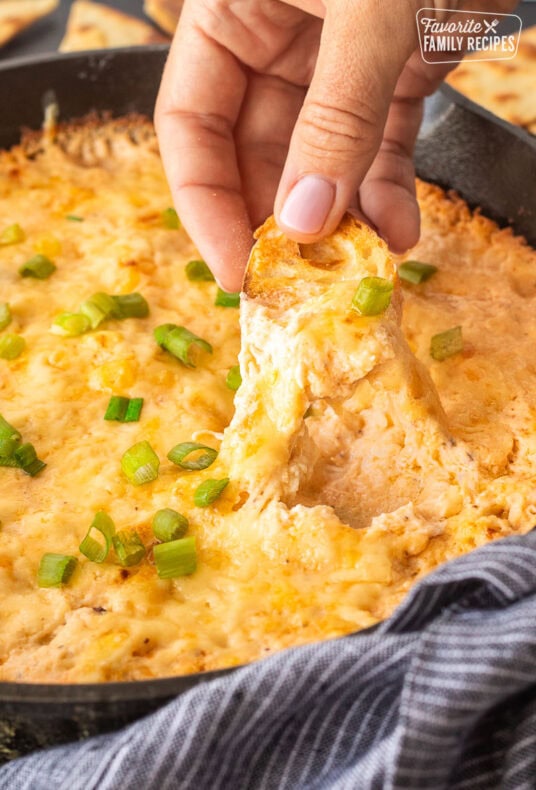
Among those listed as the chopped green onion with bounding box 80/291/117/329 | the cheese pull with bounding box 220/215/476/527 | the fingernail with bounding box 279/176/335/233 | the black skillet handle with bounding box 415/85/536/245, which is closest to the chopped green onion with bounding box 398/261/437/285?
the black skillet handle with bounding box 415/85/536/245

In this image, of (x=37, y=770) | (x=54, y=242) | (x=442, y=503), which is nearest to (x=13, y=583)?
(x=37, y=770)

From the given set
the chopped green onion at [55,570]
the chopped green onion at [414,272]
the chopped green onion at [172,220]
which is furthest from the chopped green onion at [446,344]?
the chopped green onion at [55,570]

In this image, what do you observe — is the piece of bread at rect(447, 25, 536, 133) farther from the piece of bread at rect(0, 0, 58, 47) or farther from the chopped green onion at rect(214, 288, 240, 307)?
the piece of bread at rect(0, 0, 58, 47)

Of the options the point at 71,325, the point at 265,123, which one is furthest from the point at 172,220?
the point at 71,325

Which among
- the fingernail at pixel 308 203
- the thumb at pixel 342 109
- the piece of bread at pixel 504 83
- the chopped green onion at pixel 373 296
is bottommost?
the piece of bread at pixel 504 83

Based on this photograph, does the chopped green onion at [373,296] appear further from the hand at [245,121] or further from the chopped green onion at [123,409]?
the chopped green onion at [123,409]

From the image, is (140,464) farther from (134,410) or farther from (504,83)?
(504,83)
